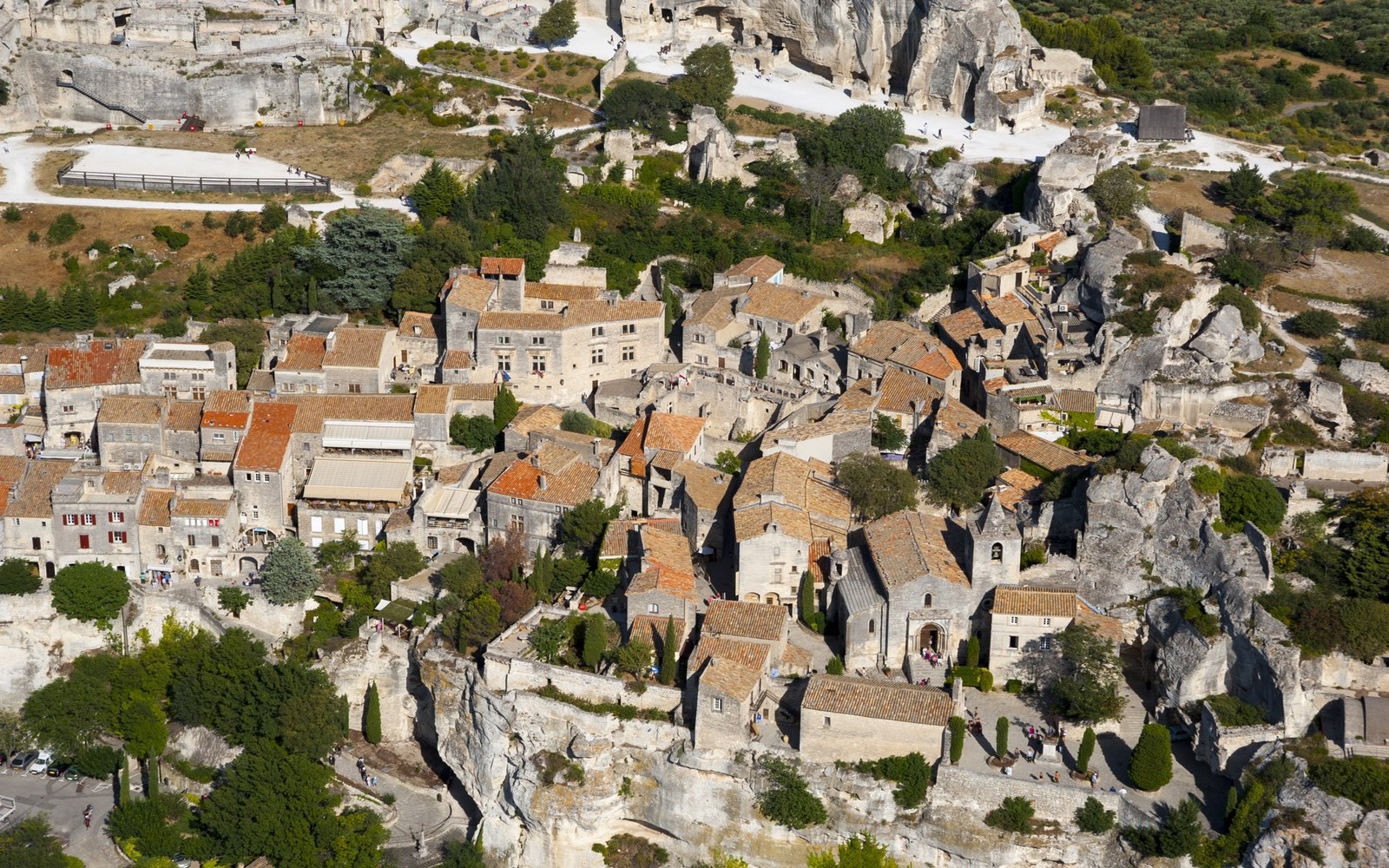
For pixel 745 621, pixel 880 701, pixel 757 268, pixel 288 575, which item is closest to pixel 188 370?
pixel 288 575

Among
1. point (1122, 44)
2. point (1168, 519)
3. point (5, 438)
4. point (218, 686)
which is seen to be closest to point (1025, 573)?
point (1168, 519)

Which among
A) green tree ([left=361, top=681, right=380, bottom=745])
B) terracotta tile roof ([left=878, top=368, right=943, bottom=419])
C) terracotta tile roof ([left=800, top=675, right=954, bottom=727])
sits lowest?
green tree ([left=361, top=681, right=380, bottom=745])

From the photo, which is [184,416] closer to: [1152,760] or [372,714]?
[372,714]

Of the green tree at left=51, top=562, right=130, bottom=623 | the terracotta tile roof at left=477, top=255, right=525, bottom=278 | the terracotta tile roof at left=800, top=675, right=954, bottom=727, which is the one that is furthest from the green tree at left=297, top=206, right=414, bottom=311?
the terracotta tile roof at left=800, top=675, right=954, bottom=727

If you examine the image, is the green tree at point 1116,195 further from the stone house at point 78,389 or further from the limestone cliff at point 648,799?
the stone house at point 78,389

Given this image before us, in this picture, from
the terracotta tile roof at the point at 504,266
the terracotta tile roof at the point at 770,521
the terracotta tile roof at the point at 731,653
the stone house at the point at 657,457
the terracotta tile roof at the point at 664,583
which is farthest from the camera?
the terracotta tile roof at the point at 504,266

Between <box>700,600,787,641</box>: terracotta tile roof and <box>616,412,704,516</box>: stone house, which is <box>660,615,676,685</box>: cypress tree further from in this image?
<box>616,412,704,516</box>: stone house

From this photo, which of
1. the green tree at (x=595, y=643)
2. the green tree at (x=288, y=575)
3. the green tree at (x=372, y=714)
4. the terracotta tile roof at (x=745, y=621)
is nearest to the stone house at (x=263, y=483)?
the green tree at (x=288, y=575)
